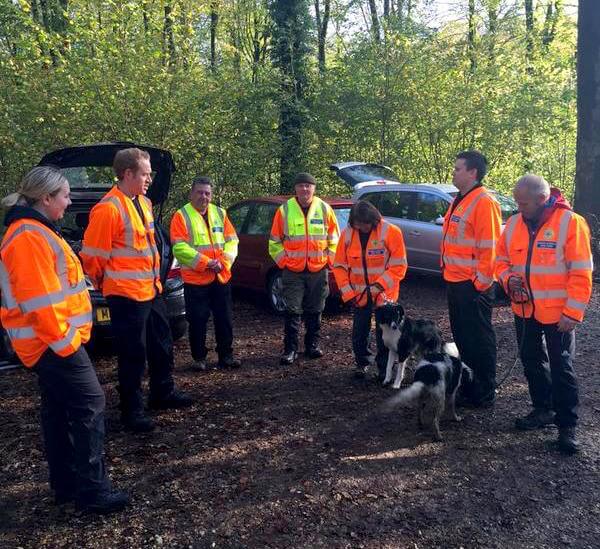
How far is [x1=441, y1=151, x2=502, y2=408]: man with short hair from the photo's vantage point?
4.68 meters

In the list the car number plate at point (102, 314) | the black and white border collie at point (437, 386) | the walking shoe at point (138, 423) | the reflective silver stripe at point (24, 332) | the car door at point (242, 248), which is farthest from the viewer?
the car door at point (242, 248)

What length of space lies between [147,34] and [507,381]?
859cm

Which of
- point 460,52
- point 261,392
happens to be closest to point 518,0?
point 460,52

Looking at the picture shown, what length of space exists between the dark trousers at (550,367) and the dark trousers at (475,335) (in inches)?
14.4

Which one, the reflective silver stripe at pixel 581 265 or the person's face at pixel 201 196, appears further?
the person's face at pixel 201 196

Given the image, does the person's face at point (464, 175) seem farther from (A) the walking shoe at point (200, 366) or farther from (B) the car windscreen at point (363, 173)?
(B) the car windscreen at point (363, 173)

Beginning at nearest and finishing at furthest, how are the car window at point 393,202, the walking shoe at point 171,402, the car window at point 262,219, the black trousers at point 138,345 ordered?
the black trousers at point 138,345, the walking shoe at point 171,402, the car window at point 262,219, the car window at point 393,202

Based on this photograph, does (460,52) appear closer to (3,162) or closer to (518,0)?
(518,0)

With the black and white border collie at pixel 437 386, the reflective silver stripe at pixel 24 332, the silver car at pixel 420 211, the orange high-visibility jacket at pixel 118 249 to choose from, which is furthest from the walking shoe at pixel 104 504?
the silver car at pixel 420 211

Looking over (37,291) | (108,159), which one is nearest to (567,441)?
(37,291)

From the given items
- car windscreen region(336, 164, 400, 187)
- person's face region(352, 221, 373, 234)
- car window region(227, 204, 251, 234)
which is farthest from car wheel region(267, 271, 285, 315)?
car windscreen region(336, 164, 400, 187)

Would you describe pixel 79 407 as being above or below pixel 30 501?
above

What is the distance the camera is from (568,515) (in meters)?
3.41

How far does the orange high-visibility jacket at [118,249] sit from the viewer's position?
13.4 feet
